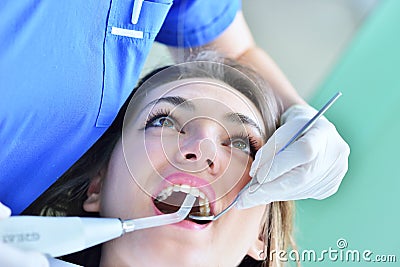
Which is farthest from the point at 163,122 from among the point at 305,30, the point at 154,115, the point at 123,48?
the point at 305,30

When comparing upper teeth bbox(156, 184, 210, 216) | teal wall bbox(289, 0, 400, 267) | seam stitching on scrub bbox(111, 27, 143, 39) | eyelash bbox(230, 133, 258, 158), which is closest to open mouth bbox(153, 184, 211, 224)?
upper teeth bbox(156, 184, 210, 216)

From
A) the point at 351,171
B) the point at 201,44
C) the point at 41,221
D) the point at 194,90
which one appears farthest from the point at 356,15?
the point at 41,221

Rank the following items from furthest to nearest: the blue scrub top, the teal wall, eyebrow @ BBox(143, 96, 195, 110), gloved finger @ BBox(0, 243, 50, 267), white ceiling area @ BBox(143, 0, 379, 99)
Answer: white ceiling area @ BBox(143, 0, 379, 99) → the teal wall → eyebrow @ BBox(143, 96, 195, 110) → the blue scrub top → gloved finger @ BBox(0, 243, 50, 267)

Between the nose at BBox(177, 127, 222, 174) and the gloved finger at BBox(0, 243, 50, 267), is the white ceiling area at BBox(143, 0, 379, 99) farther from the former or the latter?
the gloved finger at BBox(0, 243, 50, 267)

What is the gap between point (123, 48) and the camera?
0.89 meters

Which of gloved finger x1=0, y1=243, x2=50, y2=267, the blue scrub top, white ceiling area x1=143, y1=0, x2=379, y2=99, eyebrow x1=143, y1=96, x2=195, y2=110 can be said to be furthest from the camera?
white ceiling area x1=143, y1=0, x2=379, y2=99

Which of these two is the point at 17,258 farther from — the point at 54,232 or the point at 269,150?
the point at 269,150

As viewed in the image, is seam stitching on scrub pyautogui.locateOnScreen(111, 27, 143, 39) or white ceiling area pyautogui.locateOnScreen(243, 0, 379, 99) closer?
seam stitching on scrub pyautogui.locateOnScreen(111, 27, 143, 39)

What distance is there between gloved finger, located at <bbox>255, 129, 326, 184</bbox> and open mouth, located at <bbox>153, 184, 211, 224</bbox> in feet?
0.30

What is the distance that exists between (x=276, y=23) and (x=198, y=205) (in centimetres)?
123

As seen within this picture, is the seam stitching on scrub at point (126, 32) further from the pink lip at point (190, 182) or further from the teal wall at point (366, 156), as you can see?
the teal wall at point (366, 156)

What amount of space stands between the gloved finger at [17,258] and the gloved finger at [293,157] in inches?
14.4

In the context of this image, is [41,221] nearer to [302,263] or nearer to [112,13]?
[112,13]

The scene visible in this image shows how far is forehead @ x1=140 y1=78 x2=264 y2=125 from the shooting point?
88 centimetres
